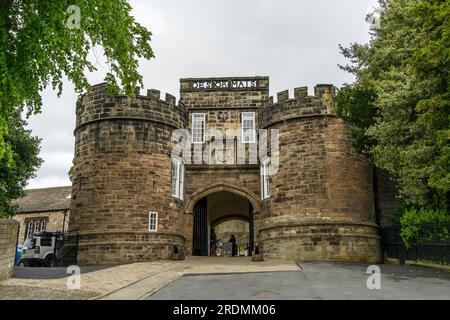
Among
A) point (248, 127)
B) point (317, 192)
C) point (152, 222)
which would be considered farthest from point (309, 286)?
point (248, 127)

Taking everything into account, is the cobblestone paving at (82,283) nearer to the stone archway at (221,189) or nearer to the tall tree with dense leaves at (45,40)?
the tall tree with dense leaves at (45,40)

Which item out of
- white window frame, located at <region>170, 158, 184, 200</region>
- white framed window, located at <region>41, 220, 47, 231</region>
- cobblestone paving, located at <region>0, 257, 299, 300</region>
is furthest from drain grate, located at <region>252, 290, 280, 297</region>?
white framed window, located at <region>41, 220, 47, 231</region>

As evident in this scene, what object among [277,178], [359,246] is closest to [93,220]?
[277,178]

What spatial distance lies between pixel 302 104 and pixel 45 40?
13.9m

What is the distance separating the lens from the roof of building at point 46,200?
3512 cm

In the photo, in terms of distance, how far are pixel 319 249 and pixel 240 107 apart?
9.30 meters

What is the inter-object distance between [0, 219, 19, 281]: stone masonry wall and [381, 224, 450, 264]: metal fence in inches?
542

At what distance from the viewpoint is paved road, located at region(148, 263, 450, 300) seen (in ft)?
30.9

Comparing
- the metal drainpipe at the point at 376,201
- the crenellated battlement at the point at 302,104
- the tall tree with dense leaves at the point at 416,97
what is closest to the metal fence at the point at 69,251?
the crenellated battlement at the point at 302,104

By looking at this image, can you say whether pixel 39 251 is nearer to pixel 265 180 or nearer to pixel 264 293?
pixel 265 180

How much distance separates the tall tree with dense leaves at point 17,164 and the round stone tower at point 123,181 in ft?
7.73

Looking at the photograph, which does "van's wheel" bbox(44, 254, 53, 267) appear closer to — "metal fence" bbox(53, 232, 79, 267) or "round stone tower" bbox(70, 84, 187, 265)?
"metal fence" bbox(53, 232, 79, 267)
